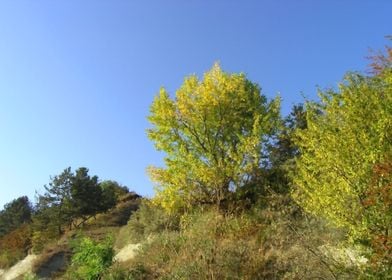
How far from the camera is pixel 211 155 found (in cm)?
2648

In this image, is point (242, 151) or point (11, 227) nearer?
point (242, 151)

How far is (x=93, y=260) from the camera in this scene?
57.0 ft

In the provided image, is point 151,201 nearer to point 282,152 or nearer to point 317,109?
point 282,152

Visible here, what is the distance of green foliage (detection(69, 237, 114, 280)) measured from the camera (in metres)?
17.1

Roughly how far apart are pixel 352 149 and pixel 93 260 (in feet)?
33.1

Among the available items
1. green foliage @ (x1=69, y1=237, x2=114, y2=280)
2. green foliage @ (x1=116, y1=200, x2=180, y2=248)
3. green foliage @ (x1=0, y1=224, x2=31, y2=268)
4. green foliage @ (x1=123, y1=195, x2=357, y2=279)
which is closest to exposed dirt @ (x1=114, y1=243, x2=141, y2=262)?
green foliage @ (x1=116, y1=200, x2=180, y2=248)

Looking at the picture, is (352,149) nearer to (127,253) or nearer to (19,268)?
(127,253)

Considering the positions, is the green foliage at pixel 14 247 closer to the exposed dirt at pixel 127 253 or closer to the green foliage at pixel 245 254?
the exposed dirt at pixel 127 253

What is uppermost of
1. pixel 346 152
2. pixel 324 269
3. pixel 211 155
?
pixel 211 155

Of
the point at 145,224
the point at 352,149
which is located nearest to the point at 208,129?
the point at 145,224

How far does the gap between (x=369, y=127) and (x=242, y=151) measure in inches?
496

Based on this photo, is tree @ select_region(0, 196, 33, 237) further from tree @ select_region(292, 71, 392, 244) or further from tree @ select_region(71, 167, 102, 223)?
tree @ select_region(292, 71, 392, 244)

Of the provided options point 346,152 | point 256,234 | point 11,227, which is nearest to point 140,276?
point 256,234

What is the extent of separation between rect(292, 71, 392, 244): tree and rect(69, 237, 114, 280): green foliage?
765 cm
